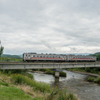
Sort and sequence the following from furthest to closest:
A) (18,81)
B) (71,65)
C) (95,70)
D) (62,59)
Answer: (95,70), (62,59), (71,65), (18,81)

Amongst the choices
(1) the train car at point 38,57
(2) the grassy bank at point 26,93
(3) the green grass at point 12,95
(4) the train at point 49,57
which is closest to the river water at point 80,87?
(2) the grassy bank at point 26,93

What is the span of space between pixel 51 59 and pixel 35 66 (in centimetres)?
1033

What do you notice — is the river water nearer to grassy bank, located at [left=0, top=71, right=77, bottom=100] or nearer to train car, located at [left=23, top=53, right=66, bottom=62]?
grassy bank, located at [left=0, top=71, right=77, bottom=100]

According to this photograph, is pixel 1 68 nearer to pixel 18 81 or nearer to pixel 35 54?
pixel 35 54

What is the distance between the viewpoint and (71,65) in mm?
51312

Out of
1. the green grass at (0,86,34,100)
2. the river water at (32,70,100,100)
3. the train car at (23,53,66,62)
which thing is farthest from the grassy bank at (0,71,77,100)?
the train car at (23,53,66,62)

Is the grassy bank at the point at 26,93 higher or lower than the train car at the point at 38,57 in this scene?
lower

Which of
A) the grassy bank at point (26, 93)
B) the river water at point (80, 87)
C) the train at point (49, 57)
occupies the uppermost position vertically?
the train at point (49, 57)

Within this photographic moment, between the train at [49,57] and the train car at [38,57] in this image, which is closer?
the train car at [38,57]

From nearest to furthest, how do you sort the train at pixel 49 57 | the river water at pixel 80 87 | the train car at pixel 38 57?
the river water at pixel 80 87
the train car at pixel 38 57
the train at pixel 49 57

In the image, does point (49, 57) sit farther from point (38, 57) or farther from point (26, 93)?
point (26, 93)

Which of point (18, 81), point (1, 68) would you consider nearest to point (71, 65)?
point (1, 68)

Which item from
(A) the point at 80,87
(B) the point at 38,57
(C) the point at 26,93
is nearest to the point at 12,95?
(C) the point at 26,93

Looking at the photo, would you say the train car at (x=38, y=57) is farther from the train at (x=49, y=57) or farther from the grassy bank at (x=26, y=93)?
the grassy bank at (x=26, y=93)
